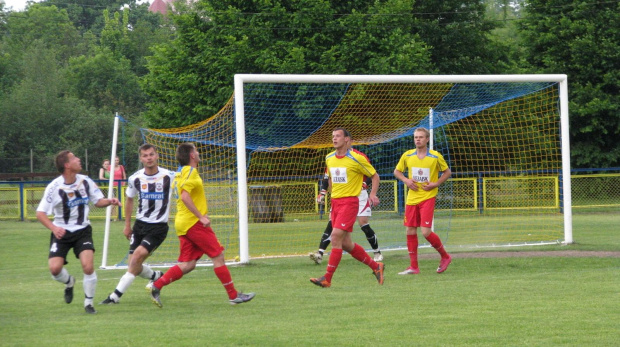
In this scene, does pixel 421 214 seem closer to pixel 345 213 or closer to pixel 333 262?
pixel 345 213

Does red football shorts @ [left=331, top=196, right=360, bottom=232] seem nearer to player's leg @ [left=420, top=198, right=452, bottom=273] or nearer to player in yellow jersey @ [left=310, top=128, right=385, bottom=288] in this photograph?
player in yellow jersey @ [left=310, top=128, right=385, bottom=288]

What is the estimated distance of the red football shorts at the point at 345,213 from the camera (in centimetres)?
980

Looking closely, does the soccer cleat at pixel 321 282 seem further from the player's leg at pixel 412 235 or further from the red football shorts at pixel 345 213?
the player's leg at pixel 412 235

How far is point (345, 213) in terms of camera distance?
9836 mm

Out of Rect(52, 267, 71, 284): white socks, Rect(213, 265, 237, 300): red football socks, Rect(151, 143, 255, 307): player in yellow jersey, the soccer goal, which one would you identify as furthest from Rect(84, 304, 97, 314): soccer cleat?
the soccer goal

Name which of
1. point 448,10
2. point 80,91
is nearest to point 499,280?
point 448,10

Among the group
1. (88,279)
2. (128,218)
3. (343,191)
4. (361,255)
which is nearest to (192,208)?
(128,218)

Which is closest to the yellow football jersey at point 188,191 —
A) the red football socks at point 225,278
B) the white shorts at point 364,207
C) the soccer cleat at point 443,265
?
the red football socks at point 225,278

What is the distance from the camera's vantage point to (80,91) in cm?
6128

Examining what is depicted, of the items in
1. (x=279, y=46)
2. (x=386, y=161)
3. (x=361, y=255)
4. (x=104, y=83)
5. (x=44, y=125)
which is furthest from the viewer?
(x=104, y=83)

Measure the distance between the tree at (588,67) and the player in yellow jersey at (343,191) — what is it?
22.3 meters

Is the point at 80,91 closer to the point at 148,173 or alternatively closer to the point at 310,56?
the point at 310,56

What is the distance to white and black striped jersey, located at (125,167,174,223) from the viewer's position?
8.79m

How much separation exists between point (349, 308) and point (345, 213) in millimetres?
1849
